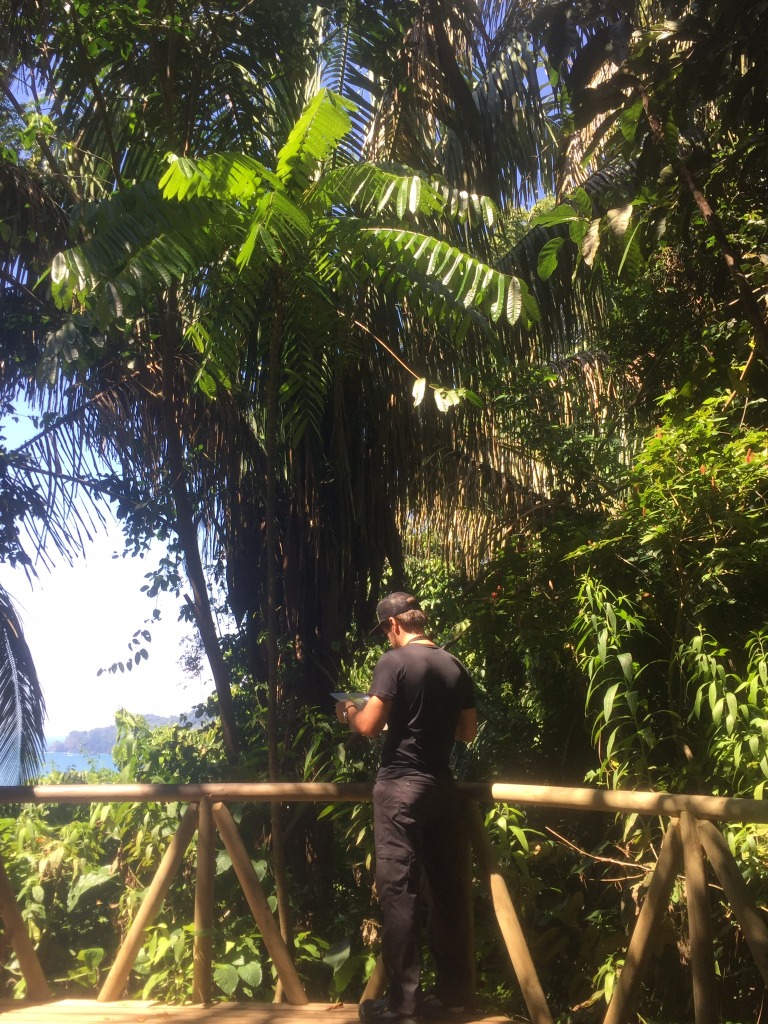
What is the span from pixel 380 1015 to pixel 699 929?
119 cm

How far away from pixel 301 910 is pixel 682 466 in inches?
129

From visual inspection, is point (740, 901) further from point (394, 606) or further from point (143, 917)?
point (143, 917)

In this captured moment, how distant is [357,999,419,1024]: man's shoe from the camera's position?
3.20 metres

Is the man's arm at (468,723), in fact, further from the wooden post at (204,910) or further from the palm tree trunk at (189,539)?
the palm tree trunk at (189,539)

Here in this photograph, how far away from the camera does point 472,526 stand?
6.03 m

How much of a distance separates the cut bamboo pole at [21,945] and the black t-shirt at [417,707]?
1796mm

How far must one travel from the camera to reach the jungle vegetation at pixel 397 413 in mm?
3982

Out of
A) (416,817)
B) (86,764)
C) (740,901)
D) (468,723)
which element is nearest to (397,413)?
(468,723)

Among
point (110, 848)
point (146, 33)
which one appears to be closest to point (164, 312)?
point (146, 33)

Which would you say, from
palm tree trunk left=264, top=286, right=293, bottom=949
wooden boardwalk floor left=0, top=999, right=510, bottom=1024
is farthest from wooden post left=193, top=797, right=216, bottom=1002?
palm tree trunk left=264, top=286, right=293, bottom=949

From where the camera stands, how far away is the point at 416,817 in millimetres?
3299

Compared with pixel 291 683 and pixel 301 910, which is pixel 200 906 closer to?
pixel 301 910

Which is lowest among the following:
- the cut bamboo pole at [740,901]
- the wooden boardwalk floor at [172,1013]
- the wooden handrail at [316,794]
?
the wooden boardwalk floor at [172,1013]

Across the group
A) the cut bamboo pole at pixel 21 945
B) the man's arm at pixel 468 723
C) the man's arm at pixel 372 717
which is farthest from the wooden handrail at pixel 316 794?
the man's arm at pixel 372 717
